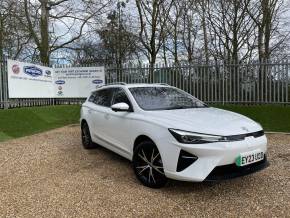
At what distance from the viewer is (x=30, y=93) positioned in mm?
14234

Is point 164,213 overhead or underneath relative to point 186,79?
underneath

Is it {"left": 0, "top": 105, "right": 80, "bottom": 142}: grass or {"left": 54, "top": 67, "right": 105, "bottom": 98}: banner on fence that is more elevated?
{"left": 54, "top": 67, "right": 105, "bottom": 98}: banner on fence

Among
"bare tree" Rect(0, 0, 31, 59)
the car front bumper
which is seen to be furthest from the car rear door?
"bare tree" Rect(0, 0, 31, 59)

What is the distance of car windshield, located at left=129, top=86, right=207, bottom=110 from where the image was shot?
577 cm

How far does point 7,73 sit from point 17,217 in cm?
977

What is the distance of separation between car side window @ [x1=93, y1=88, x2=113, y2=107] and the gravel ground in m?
1.17

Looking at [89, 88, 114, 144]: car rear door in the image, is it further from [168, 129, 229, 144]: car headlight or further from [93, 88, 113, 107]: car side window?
[168, 129, 229, 144]: car headlight

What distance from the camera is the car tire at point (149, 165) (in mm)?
4891

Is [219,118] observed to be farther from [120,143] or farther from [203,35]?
[203,35]

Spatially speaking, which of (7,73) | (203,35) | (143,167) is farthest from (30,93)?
(203,35)

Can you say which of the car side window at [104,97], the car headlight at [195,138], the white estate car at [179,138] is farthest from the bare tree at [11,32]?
the car headlight at [195,138]

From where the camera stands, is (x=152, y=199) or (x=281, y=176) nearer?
(x=152, y=199)

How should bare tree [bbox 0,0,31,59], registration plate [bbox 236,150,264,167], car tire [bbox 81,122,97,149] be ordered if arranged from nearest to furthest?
1. registration plate [bbox 236,150,264,167]
2. car tire [bbox 81,122,97,149]
3. bare tree [bbox 0,0,31,59]

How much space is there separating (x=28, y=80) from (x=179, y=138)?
36.5 ft
